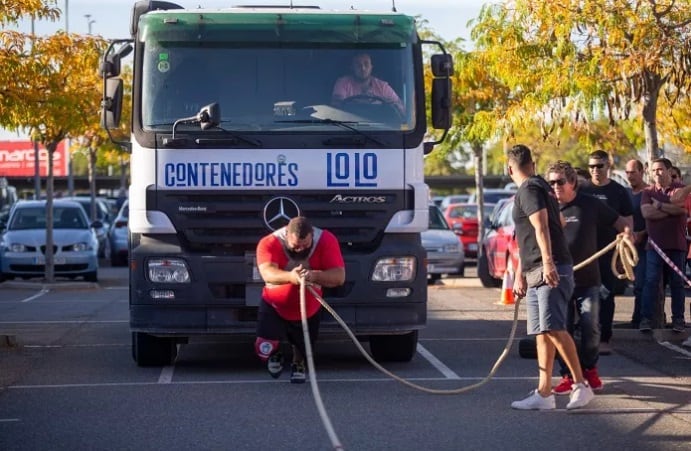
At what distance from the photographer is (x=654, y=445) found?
9.06 metres

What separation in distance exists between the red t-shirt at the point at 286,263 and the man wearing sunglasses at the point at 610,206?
315 cm

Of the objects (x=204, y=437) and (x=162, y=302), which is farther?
(x=162, y=302)

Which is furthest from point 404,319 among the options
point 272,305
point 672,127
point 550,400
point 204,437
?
point 672,127

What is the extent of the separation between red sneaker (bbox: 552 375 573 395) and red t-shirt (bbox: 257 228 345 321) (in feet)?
6.44

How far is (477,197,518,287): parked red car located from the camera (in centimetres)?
2300

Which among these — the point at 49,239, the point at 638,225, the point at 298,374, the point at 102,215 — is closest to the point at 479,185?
the point at 49,239

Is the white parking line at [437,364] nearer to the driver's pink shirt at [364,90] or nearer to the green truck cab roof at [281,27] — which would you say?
the driver's pink shirt at [364,90]

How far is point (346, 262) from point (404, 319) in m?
0.74

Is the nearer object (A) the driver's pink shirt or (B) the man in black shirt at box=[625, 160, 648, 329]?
(A) the driver's pink shirt

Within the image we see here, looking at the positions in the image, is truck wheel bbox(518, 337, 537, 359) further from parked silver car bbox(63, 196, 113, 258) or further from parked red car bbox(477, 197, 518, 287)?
parked silver car bbox(63, 196, 113, 258)

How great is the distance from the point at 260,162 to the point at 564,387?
10.8ft

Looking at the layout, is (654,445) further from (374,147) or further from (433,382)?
(374,147)

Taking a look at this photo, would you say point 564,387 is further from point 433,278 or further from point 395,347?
point 433,278

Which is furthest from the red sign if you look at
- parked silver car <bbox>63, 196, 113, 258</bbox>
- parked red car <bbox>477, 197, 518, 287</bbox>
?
parked red car <bbox>477, 197, 518, 287</bbox>
